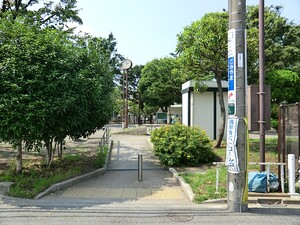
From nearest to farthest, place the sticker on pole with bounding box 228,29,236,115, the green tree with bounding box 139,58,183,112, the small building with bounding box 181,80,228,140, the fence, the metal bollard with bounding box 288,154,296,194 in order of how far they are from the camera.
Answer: the sticker on pole with bounding box 228,29,236,115, the metal bollard with bounding box 288,154,296,194, the fence, the small building with bounding box 181,80,228,140, the green tree with bounding box 139,58,183,112

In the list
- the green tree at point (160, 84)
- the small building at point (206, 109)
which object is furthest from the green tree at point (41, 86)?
the green tree at point (160, 84)

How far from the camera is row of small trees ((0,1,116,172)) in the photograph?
24.4 feet

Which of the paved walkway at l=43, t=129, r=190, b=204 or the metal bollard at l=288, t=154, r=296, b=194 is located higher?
the metal bollard at l=288, t=154, r=296, b=194

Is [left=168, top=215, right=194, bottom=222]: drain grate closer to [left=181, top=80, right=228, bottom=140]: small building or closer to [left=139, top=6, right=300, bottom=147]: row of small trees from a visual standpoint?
[left=139, top=6, right=300, bottom=147]: row of small trees

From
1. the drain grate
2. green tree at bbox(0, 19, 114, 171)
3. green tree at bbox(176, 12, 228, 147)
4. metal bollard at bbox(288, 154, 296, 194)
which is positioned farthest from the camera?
green tree at bbox(176, 12, 228, 147)

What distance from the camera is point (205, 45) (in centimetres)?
1224

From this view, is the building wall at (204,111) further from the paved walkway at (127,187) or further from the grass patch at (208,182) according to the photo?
the grass patch at (208,182)

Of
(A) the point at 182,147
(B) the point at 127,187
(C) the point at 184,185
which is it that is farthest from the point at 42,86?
(A) the point at 182,147

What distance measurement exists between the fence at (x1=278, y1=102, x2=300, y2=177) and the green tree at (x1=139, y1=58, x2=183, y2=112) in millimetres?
31493

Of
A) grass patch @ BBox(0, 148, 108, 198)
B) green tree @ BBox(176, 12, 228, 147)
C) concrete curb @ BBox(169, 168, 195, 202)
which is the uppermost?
green tree @ BBox(176, 12, 228, 147)

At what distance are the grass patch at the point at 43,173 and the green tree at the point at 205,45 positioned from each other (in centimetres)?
567

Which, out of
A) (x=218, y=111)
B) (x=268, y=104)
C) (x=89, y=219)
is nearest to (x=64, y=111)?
(x=89, y=219)

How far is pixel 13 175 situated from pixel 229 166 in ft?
19.7

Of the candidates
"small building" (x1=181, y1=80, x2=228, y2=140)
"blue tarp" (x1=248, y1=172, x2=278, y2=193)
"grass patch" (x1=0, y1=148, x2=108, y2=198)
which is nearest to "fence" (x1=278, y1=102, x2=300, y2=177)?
"blue tarp" (x1=248, y1=172, x2=278, y2=193)
